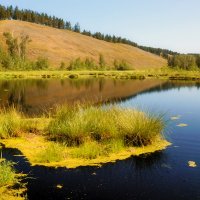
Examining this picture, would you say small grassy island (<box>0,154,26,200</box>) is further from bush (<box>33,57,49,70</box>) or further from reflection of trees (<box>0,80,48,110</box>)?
bush (<box>33,57,49,70</box>)

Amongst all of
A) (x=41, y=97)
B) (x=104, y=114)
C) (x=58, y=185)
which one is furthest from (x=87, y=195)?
(x=41, y=97)

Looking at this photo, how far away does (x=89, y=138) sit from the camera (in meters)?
15.9

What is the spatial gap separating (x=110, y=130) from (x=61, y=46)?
150188 mm

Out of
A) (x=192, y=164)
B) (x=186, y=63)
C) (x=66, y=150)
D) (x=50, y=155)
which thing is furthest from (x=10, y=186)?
(x=186, y=63)

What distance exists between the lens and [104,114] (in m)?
17.3

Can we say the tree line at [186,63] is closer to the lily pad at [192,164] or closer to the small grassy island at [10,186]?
the lily pad at [192,164]

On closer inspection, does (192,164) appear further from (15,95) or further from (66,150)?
(15,95)

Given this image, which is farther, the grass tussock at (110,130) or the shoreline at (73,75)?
the shoreline at (73,75)

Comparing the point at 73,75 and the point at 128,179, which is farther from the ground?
the point at 73,75

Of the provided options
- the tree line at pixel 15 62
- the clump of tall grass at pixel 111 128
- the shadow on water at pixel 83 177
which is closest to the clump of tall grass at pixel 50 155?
the shadow on water at pixel 83 177

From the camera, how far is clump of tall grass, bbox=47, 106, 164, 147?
615 inches

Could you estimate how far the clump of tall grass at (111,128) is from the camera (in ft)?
51.2

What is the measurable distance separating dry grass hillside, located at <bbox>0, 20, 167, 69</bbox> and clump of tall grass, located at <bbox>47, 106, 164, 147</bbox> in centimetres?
11739

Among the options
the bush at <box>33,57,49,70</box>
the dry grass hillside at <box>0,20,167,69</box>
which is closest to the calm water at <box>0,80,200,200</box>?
the bush at <box>33,57,49,70</box>
